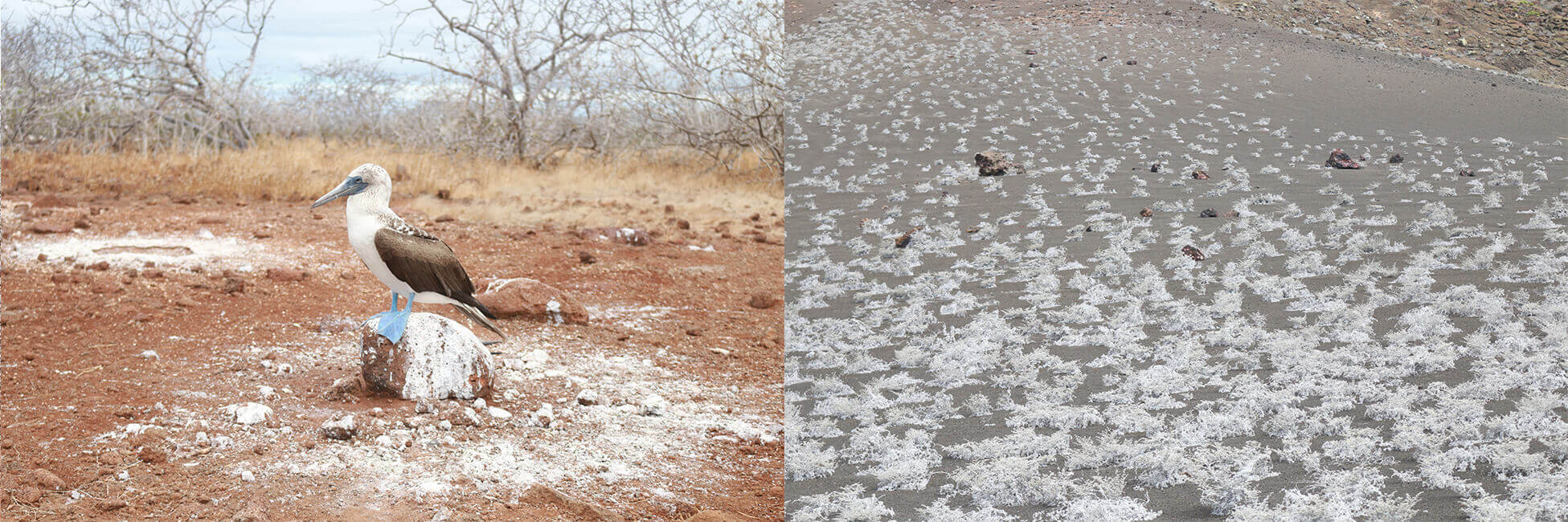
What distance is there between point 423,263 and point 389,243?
77 mm

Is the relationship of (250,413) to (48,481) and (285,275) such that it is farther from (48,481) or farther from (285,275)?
(285,275)

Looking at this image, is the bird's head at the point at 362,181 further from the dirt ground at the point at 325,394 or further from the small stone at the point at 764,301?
the small stone at the point at 764,301

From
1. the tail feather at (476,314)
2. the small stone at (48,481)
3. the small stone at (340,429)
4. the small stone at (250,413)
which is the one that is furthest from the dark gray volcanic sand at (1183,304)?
the small stone at (48,481)

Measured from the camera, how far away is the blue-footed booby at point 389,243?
199 cm

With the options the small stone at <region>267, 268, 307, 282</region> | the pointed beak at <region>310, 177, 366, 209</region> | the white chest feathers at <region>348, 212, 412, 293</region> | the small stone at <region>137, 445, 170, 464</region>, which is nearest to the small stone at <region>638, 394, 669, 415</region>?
the white chest feathers at <region>348, 212, 412, 293</region>

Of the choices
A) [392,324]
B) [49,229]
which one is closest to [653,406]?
[392,324]

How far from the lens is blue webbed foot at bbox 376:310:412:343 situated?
89.7 inches

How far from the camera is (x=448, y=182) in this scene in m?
6.11

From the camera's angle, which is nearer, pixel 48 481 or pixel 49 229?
pixel 48 481

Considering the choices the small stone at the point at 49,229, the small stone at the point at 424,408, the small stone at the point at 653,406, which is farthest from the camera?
the small stone at the point at 49,229

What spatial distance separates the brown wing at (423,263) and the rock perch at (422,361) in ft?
0.75

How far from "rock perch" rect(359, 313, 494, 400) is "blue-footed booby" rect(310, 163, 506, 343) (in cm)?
24

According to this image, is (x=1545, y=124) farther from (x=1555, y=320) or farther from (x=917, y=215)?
(x=917, y=215)

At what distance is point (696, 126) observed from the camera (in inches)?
279
